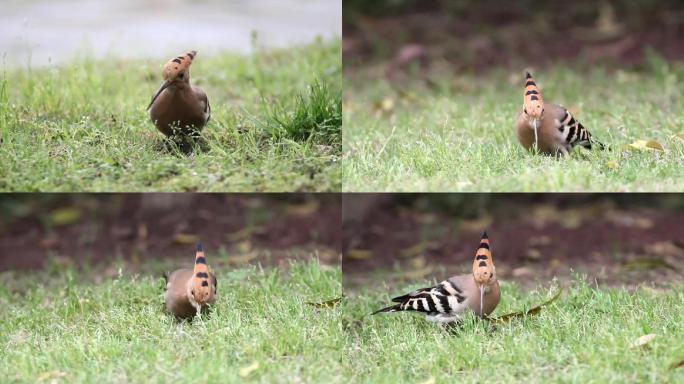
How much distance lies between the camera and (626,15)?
1152cm

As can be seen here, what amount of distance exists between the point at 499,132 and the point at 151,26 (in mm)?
3147

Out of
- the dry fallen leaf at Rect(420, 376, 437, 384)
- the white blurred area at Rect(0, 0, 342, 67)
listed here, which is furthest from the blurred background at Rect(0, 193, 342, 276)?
the dry fallen leaf at Rect(420, 376, 437, 384)

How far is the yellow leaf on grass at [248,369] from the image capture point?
5312mm

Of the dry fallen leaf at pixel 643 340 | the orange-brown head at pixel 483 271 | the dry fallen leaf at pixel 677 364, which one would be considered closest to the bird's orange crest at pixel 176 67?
the orange-brown head at pixel 483 271

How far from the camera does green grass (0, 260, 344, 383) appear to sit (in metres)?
5.40

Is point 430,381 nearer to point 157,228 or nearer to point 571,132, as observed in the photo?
point 571,132

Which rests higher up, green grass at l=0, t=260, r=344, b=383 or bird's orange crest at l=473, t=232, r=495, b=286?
bird's orange crest at l=473, t=232, r=495, b=286

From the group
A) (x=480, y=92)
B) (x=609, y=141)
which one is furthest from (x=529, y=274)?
(x=480, y=92)

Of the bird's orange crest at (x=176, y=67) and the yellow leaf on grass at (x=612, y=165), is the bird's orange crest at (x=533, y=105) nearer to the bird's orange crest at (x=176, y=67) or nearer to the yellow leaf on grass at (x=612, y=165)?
the yellow leaf on grass at (x=612, y=165)

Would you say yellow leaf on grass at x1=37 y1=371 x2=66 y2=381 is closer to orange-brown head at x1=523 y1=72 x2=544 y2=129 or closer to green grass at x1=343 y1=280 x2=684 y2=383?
green grass at x1=343 y1=280 x2=684 y2=383

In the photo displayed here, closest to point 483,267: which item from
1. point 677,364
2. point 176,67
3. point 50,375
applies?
point 677,364

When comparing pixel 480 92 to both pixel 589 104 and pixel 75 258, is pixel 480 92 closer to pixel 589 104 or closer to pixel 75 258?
pixel 589 104

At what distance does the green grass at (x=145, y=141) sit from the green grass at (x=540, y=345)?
1026 millimetres

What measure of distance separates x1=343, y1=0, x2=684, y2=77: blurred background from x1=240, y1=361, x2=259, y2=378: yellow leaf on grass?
17.0 ft
